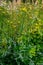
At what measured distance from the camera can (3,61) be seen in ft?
15.9

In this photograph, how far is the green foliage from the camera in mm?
4723

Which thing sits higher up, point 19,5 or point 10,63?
point 19,5

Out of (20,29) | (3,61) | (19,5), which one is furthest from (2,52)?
(19,5)

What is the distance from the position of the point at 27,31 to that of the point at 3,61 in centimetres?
62

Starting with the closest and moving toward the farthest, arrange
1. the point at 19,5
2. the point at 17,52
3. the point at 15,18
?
the point at 17,52 → the point at 15,18 → the point at 19,5

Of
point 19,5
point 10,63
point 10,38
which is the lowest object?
point 10,63

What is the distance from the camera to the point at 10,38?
4.81 metres

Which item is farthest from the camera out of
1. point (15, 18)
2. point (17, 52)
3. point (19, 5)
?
point (19, 5)

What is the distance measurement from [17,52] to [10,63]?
280 millimetres

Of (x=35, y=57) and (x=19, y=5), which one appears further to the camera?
(x=19, y=5)

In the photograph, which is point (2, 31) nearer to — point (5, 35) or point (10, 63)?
point (5, 35)

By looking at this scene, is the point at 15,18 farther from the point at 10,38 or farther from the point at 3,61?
the point at 3,61

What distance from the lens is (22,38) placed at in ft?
15.7

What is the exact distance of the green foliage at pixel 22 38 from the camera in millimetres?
4723
